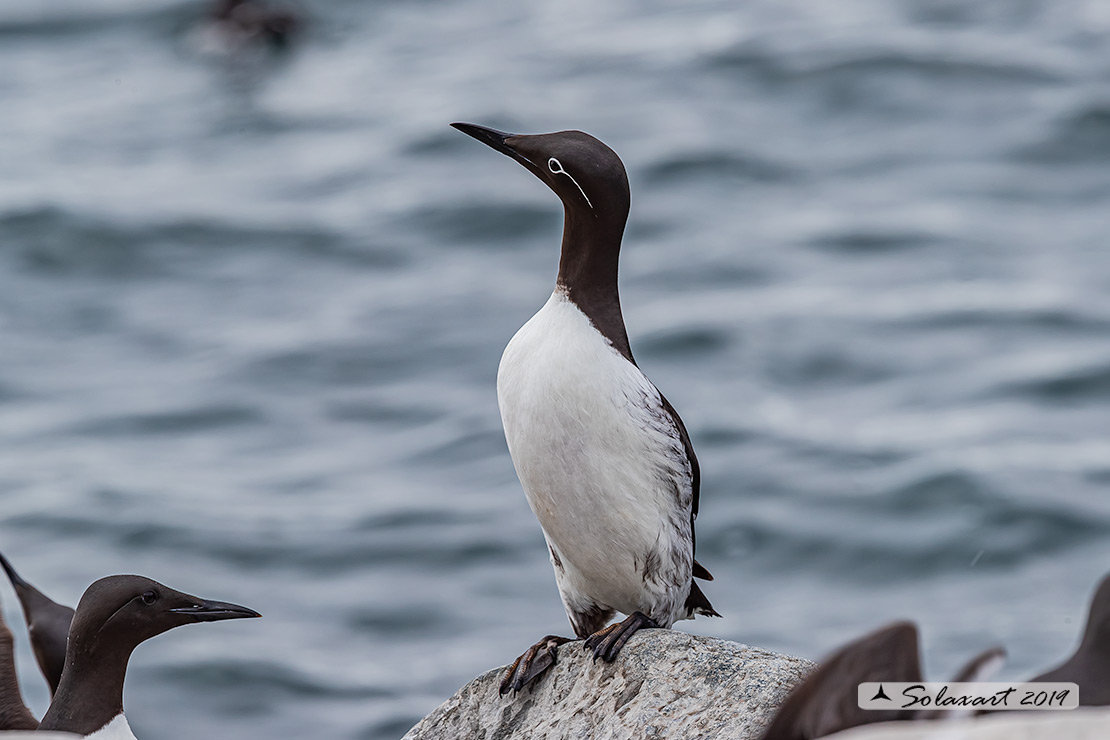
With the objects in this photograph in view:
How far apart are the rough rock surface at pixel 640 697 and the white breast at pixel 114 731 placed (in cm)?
94

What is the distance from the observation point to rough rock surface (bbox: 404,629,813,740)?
516cm

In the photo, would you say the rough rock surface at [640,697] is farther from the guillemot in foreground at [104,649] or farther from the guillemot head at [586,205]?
the guillemot head at [586,205]

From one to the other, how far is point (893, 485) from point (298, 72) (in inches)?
487

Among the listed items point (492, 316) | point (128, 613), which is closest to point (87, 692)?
point (128, 613)

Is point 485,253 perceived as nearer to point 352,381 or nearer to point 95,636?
point 352,381

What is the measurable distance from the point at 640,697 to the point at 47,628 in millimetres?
2781

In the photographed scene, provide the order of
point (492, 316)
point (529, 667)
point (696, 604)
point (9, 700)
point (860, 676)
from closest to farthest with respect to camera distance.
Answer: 1. point (860, 676)
2. point (529, 667)
3. point (696, 604)
4. point (9, 700)
5. point (492, 316)

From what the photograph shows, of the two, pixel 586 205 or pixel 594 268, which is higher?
pixel 586 205

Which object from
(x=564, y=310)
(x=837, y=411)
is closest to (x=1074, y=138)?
(x=837, y=411)

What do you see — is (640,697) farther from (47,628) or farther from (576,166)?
(47,628)

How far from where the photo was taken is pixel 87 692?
18.6ft

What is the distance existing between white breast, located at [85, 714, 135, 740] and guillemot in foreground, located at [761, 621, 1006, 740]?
261 centimetres

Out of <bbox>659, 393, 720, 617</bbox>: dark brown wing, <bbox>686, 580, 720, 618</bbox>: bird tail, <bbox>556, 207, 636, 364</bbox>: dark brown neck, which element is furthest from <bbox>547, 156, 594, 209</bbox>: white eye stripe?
<bbox>686, 580, 720, 618</bbox>: bird tail

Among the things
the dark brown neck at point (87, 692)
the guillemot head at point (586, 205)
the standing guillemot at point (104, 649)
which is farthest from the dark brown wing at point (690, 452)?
the dark brown neck at point (87, 692)
